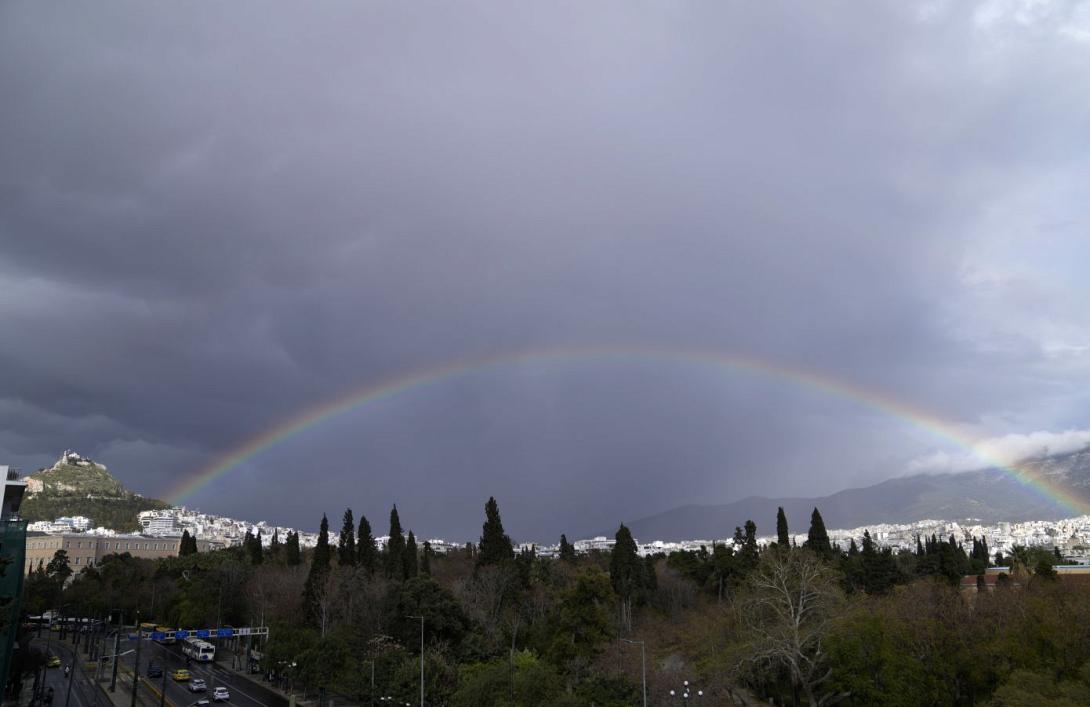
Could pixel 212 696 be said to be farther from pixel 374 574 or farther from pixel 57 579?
pixel 57 579

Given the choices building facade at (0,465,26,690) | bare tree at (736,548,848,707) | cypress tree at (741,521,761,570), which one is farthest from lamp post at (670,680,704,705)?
cypress tree at (741,521,761,570)

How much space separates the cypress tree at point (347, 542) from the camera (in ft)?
290


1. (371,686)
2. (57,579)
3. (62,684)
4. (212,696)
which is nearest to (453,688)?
(371,686)

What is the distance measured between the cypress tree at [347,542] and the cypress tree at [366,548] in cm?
97

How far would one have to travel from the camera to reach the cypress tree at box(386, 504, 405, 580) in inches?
3209

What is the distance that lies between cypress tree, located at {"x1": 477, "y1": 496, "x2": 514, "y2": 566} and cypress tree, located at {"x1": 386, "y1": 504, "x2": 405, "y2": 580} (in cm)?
1058

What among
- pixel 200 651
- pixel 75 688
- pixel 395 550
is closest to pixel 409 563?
pixel 395 550

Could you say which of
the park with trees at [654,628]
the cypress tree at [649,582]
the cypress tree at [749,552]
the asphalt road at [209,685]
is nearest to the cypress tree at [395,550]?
the park with trees at [654,628]

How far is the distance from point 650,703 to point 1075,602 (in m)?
23.6

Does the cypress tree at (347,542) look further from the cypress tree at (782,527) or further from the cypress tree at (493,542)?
the cypress tree at (782,527)

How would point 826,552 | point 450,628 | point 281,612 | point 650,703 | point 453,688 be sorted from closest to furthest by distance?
point 650,703
point 453,688
point 450,628
point 281,612
point 826,552

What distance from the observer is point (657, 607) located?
87.1m

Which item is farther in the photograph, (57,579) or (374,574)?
(57,579)

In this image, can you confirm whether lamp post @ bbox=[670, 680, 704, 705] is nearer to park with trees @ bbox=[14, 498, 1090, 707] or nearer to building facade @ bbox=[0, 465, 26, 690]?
park with trees @ bbox=[14, 498, 1090, 707]
